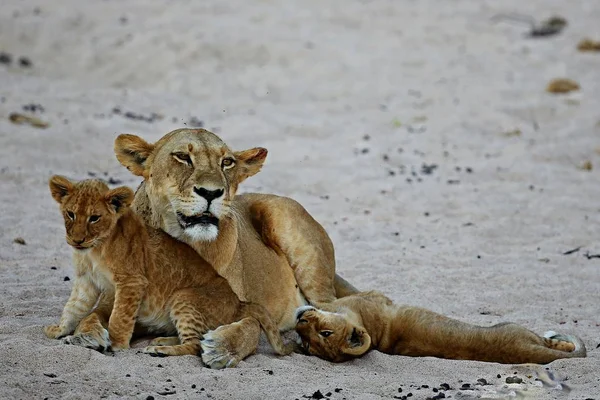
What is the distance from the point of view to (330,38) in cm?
1480

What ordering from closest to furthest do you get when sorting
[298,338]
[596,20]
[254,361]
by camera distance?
[254,361]
[298,338]
[596,20]

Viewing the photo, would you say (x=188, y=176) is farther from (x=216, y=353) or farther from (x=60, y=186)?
(x=216, y=353)

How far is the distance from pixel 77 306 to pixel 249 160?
1244 millimetres

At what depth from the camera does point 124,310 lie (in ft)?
17.0

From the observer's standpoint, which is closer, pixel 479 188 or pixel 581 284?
pixel 581 284

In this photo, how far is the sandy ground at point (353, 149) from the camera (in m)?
5.18

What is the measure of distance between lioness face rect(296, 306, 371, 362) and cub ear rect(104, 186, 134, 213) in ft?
3.71

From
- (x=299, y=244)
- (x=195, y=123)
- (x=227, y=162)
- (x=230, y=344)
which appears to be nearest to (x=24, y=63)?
(x=195, y=123)

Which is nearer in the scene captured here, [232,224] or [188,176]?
[188,176]

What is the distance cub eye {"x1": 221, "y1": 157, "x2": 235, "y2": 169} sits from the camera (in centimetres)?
565

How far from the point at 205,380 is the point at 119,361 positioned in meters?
0.42

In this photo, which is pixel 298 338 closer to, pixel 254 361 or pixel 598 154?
pixel 254 361

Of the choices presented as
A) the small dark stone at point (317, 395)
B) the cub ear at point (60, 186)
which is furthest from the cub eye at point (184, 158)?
the small dark stone at point (317, 395)

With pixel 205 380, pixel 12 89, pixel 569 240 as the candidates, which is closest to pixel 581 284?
pixel 569 240
